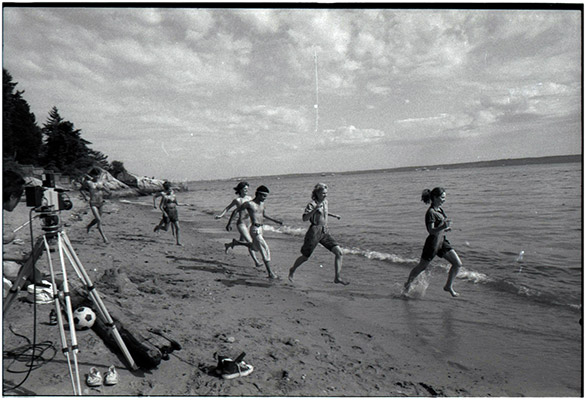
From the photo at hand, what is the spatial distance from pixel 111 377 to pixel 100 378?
0.09 metres

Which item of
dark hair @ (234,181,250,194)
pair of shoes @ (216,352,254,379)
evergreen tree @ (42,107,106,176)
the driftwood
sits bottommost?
pair of shoes @ (216,352,254,379)

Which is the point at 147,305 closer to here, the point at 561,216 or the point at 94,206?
the point at 94,206

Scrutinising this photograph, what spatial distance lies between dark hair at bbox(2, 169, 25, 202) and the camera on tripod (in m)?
0.71

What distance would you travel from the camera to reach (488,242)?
33.8 ft

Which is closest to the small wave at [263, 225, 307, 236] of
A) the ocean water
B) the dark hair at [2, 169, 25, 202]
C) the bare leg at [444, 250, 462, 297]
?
the ocean water

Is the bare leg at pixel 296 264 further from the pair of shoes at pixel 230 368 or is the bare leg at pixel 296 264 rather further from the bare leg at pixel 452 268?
the pair of shoes at pixel 230 368

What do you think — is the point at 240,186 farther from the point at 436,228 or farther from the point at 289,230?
the point at 289,230

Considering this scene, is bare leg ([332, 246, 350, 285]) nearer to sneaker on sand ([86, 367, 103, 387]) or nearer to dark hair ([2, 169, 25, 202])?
sneaker on sand ([86, 367, 103, 387])

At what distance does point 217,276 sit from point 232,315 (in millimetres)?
2487

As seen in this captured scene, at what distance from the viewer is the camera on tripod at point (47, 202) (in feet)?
9.57

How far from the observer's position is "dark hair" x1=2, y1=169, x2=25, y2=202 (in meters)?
3.42

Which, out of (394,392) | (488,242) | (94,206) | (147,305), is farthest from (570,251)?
(94,206)

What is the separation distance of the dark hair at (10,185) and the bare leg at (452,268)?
626 cm

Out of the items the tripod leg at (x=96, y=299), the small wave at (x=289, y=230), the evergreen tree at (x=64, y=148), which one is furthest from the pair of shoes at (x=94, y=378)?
the evergreen tree at (x=64, y=148)
